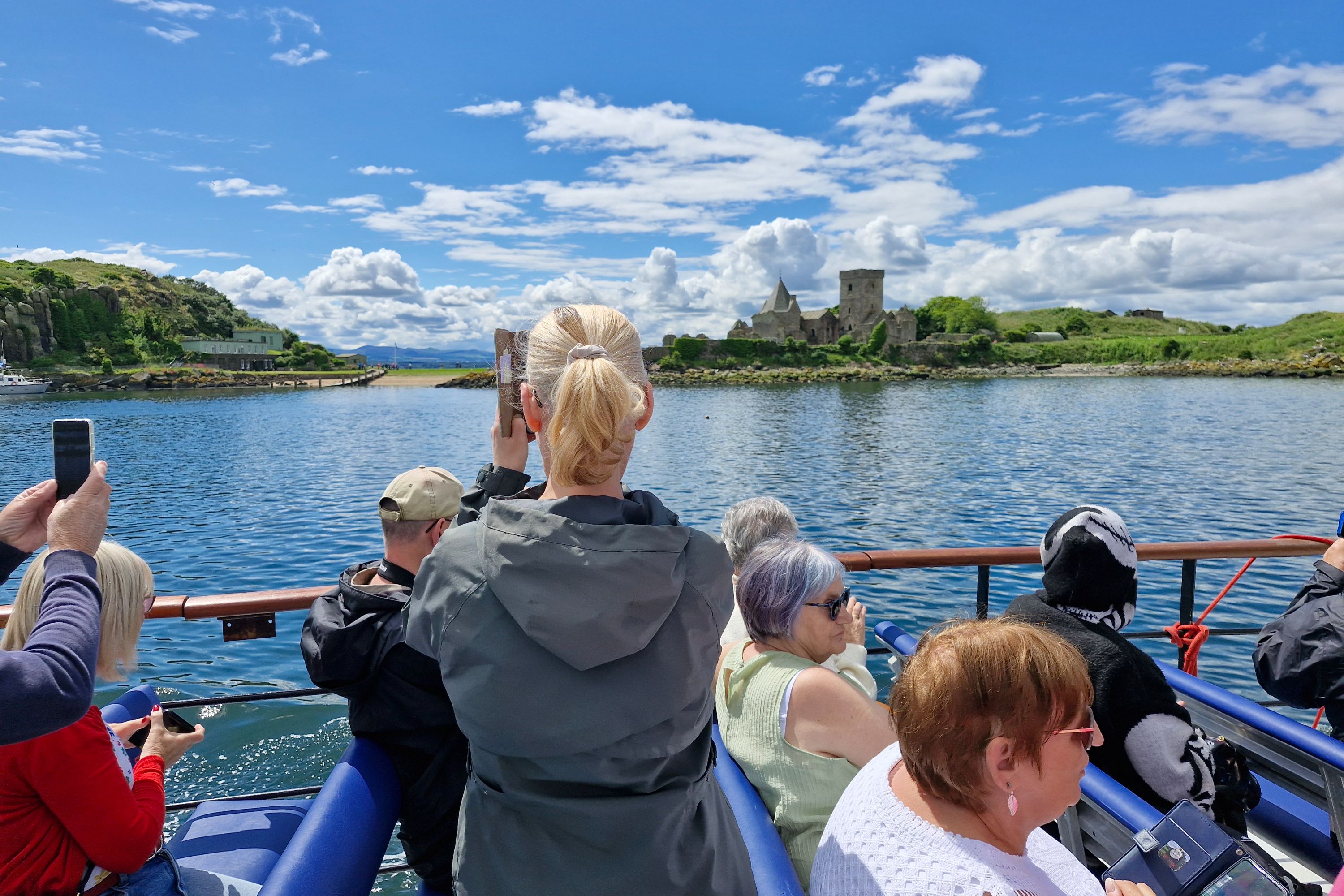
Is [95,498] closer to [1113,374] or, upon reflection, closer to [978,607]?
[978,607]

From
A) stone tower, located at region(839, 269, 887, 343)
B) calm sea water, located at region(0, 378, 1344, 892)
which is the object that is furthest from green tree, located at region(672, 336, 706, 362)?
calm sea water, located at region(0, 378, 1344, 892)

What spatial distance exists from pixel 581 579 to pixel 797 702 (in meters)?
0.84

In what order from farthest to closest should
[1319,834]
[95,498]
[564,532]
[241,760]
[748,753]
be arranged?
[241,760] < [1319,834] < [748,753] < [95,498] < [564,532]

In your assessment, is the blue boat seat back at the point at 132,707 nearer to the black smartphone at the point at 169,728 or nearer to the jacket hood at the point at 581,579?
the black smartphone at the point at 169,728

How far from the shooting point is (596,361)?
1.25m

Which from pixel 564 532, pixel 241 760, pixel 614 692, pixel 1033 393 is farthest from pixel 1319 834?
pixel 1033 393

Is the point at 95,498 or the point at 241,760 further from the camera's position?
the point at 241,760

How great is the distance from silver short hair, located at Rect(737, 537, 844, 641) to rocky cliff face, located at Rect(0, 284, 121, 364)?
11338cm

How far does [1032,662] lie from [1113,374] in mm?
94918

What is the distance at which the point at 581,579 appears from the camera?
1.14 metres

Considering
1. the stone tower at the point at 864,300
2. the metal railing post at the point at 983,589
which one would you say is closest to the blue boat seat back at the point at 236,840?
the metal railing post at the point at 983,589

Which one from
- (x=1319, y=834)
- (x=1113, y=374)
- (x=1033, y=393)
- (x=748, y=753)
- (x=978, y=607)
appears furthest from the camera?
(x=1113, y=374)

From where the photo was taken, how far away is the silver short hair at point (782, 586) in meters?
1.89

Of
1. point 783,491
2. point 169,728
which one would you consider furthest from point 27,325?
point 169,728
